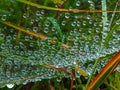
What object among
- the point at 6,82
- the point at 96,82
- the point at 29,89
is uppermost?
the point at 96,82

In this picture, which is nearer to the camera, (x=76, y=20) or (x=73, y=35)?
(x=73, y=35)

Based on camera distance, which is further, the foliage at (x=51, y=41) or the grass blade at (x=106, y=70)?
the foliage at (x=51, y=41)

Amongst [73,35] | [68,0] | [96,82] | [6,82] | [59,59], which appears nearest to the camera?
[96,82]

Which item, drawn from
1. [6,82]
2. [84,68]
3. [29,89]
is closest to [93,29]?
[84,68]

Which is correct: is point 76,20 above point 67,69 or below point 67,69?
above

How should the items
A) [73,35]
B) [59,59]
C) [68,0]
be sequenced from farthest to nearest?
[68,0] < [73,35] < [59,59]

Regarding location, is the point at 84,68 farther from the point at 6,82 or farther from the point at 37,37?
the point at 6,82

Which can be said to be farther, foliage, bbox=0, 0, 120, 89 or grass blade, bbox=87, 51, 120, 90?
foliage, bbox=0, 0, 120, 89

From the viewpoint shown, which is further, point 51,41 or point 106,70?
point 51,41
